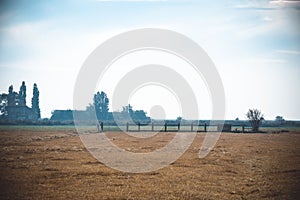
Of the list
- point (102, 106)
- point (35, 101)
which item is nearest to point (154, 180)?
point (35, 101)

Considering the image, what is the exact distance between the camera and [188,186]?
14.8 meters

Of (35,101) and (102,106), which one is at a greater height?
(35,101)

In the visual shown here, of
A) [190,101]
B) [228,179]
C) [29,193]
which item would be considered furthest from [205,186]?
[190,101]

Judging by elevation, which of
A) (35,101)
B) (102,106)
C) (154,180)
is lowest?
(154,180)

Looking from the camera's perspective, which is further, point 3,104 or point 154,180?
point 3,104

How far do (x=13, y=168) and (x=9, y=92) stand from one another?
435 feet

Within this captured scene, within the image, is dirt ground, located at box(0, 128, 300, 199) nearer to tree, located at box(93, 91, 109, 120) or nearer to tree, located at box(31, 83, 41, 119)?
tree, located at box(31, 83, 41, 119)

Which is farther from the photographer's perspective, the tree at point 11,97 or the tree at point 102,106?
the tree at point 102,106

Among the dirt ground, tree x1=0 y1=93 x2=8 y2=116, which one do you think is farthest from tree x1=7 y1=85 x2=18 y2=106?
the dirt ground

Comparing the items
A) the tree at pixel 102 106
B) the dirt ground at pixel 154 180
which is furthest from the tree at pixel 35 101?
the dirt ground at pixel 154 180

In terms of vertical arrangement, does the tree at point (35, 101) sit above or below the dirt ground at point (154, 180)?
above

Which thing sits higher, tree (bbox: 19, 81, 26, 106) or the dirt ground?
tree (bbox: 19, 81, 26, 106)

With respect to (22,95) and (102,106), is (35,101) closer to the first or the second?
(22,95)

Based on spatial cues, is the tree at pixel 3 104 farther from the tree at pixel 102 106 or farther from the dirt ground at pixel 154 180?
the dirt ground at pixel 154 180
